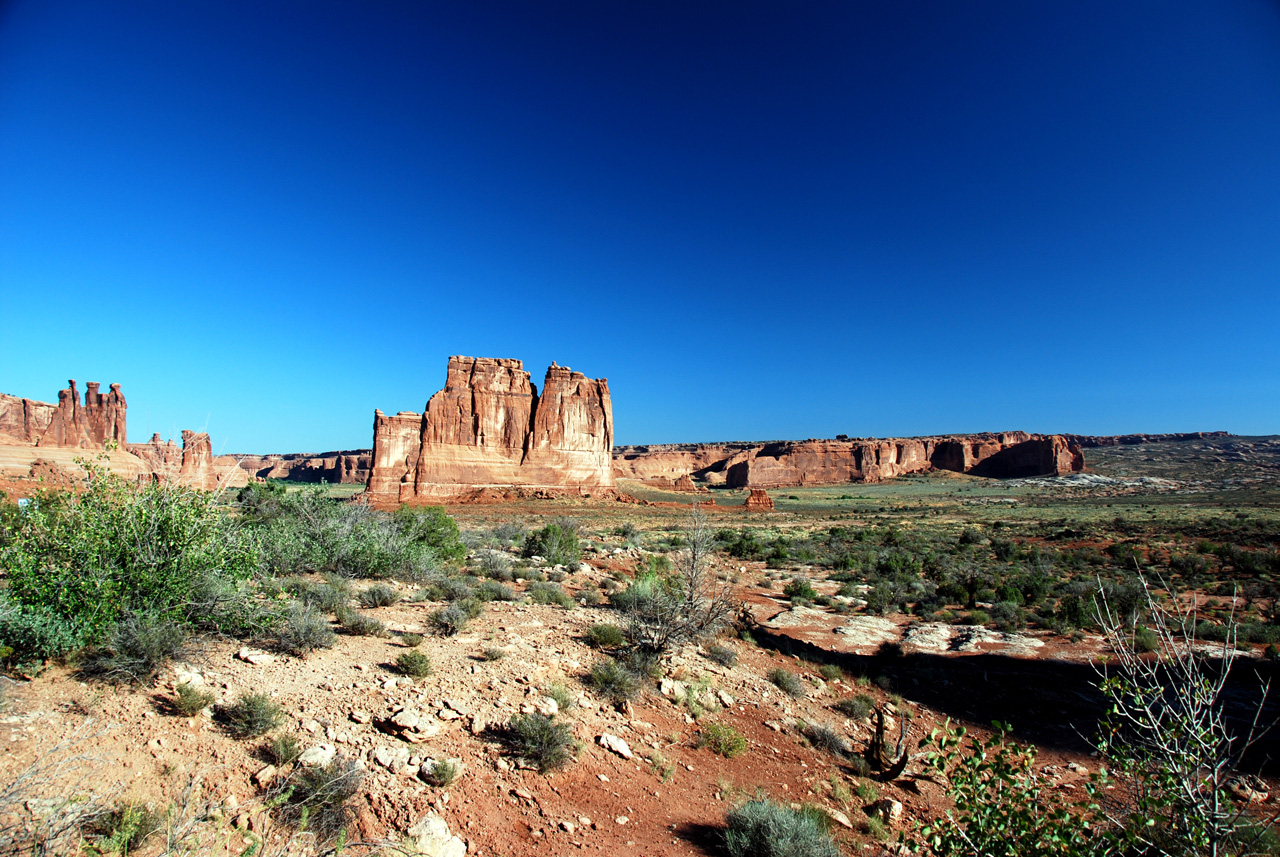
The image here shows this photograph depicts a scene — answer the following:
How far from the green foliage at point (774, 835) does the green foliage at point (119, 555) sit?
503 cm

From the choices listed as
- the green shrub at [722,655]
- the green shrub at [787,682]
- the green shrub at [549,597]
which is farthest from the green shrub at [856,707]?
the green shrub at [549,597]

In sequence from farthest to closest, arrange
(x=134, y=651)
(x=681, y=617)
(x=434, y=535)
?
1. (x=434, y=535)
2. (x=681, y=617)
3. (x=134, y=651)

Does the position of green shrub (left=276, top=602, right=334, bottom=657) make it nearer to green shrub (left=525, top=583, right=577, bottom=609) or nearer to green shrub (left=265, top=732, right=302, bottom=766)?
green shrub (left=265, top=732, right=302, bottom=766)

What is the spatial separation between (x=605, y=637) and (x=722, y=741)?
2.13 metres

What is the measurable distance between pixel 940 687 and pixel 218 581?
372 inches

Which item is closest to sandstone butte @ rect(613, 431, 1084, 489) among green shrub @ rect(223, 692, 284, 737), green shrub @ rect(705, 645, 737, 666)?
green shrub @ rect(705, 645, 737, 666)

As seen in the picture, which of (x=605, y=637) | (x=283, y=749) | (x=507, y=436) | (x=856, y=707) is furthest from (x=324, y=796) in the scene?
(x=507, y=436)

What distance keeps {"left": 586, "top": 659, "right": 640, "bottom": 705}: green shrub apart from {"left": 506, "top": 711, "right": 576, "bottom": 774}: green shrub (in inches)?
39.9

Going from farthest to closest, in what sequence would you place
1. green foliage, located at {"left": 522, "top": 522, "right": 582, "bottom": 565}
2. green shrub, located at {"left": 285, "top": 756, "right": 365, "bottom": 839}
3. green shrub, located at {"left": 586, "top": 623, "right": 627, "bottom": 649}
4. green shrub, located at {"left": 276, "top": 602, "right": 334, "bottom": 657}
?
1. green foliage, located at {"left": 522, "top": 522, "right": 582, "bottom": 565}
2. green shrub, located at {"left": 586, "top": 623, "right": 627, "bottom": 649}
3. green shrub, located at {"left": 276, "top": 602, "right": 334, "bottom": 657}
4. green shrub, located at {"left": 285, "top": 756, "right": 365, "bottom": 839}

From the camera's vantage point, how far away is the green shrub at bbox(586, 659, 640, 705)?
19.5 ft

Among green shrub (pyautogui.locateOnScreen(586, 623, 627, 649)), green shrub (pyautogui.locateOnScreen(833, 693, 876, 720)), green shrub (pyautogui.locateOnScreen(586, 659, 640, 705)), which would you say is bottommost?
green shrub (pyautogui.locateOnScreen(833, 693, 876, 720))

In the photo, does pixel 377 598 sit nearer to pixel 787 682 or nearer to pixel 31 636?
pixel 31 636

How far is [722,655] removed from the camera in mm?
7645

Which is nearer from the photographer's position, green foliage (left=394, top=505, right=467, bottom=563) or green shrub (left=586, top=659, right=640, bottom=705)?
green shrub (left=586, top=659, right=640, bottom=705)
